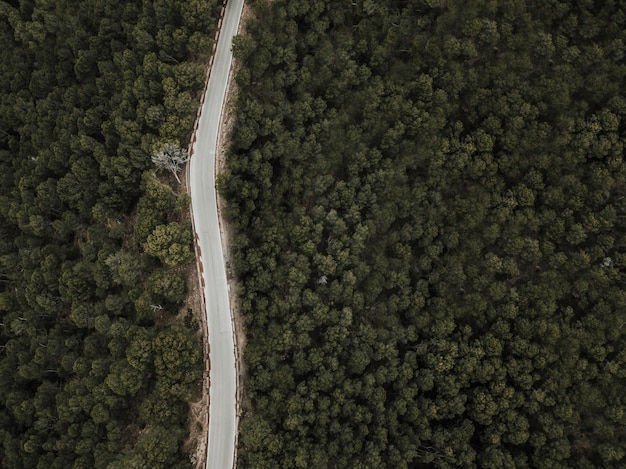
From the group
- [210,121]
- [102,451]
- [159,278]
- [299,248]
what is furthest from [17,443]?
[210,121]

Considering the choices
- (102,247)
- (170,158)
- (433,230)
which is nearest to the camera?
(170,158)

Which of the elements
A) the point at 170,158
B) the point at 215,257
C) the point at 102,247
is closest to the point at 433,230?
the point at 215,257

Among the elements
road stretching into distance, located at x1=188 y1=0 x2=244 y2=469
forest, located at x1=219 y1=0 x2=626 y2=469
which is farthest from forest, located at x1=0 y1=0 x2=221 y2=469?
forest, located at x1=219 y1=0 x2=626 y2=469

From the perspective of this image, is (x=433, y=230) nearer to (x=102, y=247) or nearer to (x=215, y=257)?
(x=215, y=257)

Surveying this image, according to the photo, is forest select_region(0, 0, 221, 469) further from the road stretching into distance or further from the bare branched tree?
the road stretching into distance

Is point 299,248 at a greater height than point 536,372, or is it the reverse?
point 299,248

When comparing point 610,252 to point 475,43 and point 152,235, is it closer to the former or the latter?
point 475,43
